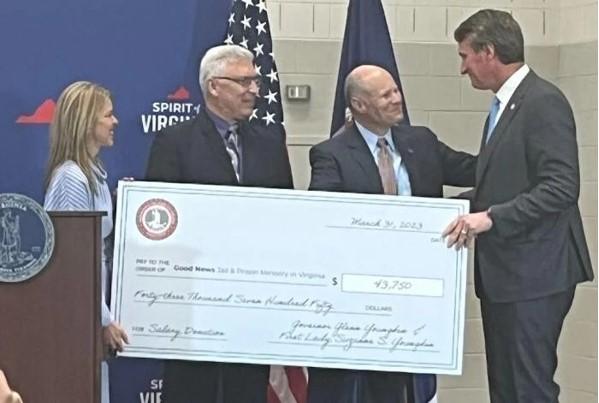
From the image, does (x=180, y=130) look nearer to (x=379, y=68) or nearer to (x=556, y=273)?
(x=379, y=68)

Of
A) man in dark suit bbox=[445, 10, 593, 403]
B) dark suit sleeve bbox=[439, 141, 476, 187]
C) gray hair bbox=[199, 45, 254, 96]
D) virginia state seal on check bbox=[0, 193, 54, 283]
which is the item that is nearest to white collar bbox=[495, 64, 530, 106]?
man in dark suit bbox=[445, 10, 593, 403]

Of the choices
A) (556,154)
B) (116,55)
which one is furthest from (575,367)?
(116,55)

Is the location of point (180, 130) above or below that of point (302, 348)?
above

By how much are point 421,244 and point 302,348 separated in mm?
542

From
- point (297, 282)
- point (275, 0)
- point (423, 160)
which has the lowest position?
point (297, 282)

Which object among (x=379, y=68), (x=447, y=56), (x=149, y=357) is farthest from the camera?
(x=447, y=56)

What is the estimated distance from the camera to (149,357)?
12.8 ft

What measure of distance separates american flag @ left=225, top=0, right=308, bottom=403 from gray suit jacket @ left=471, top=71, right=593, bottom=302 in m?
0.77

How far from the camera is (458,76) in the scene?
448 centimetres

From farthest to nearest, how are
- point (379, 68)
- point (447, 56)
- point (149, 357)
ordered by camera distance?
1. point (447, 56)
2. point (379, 68)
3. point (149, 357)

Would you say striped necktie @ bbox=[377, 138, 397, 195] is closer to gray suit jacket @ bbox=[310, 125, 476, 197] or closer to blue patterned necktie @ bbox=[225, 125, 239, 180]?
gray suit jacket @ bbox=[310, 125, 476, 197]

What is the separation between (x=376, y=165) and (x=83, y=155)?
Answer: 103 centimetres

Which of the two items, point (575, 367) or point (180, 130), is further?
point (575, 367)

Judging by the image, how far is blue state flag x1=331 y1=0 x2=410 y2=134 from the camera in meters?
4.24
